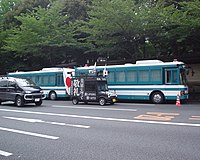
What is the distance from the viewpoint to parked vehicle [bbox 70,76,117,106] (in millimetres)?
17859

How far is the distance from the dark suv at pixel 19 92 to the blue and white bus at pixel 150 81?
5.84 metres

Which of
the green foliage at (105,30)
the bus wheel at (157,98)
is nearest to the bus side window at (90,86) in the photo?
the bus wheel at (157,98)

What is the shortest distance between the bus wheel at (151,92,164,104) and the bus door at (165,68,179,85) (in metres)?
1.00

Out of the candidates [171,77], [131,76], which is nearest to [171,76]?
[171,77]

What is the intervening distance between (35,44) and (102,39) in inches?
313

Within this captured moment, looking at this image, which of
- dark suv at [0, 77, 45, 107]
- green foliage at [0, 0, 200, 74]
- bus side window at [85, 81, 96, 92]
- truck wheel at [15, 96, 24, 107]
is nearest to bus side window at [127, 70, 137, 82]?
bus side window at [85, 81, 96, 92]

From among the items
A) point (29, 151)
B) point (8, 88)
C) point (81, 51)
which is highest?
point (81, 51)

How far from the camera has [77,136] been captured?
7.96 meters

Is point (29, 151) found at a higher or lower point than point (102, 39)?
lower

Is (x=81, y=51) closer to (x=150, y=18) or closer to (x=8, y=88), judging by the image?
(x=150, y=18)

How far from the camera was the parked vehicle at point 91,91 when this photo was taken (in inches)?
703

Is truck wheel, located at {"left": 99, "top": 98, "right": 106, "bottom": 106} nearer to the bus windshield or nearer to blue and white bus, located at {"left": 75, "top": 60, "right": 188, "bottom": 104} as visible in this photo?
blue and white bus, located at {"left": 75, "top": 60, "right": 188, "bottom": 104}

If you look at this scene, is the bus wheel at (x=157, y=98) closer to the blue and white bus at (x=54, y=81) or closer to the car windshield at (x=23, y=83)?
the blue and white bus at (x=54, y=81)

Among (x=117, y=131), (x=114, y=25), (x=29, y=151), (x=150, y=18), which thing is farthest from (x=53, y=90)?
(x=29, y=151)
